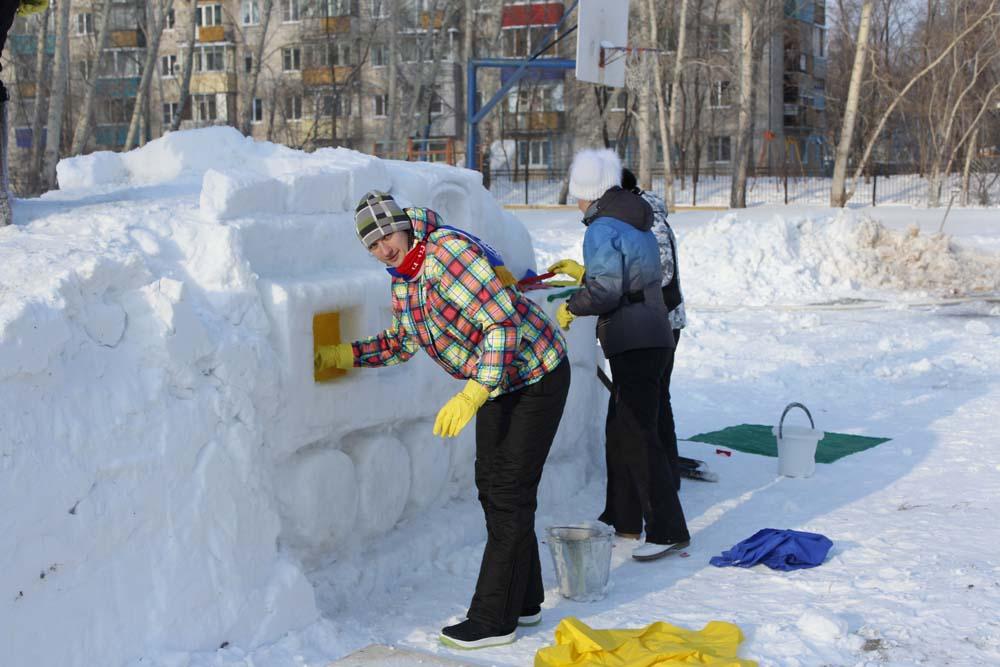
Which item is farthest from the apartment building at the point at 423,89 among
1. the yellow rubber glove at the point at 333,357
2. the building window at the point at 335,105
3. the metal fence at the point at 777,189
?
the yellow rubber glove at the point at 333,357

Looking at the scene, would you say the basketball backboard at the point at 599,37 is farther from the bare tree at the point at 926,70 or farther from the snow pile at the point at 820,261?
the bare tree at the point at 926,70

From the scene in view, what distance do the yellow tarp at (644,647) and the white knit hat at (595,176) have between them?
1794mm

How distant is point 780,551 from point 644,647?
1.23 meters

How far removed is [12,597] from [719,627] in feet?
6.76

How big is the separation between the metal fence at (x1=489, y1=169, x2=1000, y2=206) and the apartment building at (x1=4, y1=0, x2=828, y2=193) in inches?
41.2

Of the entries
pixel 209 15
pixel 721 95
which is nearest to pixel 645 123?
pixel 721 95

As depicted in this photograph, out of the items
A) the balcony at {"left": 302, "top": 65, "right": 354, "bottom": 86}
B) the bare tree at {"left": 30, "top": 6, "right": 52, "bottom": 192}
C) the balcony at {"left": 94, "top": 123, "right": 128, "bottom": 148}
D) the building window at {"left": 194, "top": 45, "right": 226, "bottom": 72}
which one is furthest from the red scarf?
the building window at {"left": 194, "top": 45, "right": 226, "bottom": 72}

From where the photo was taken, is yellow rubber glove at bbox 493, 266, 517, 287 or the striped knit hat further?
yellow rubber glove at bbox 493, 266, 517, 287

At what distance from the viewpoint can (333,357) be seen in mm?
3957

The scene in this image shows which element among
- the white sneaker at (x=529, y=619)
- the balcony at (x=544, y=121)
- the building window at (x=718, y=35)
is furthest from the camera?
the balcony at (x=544, y=121)

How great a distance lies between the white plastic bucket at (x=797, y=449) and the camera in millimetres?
5980

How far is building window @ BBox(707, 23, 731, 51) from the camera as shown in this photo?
38594mm

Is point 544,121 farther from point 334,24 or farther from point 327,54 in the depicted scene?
point 334,24

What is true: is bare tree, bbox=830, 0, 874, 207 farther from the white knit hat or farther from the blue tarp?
the blue tarp
